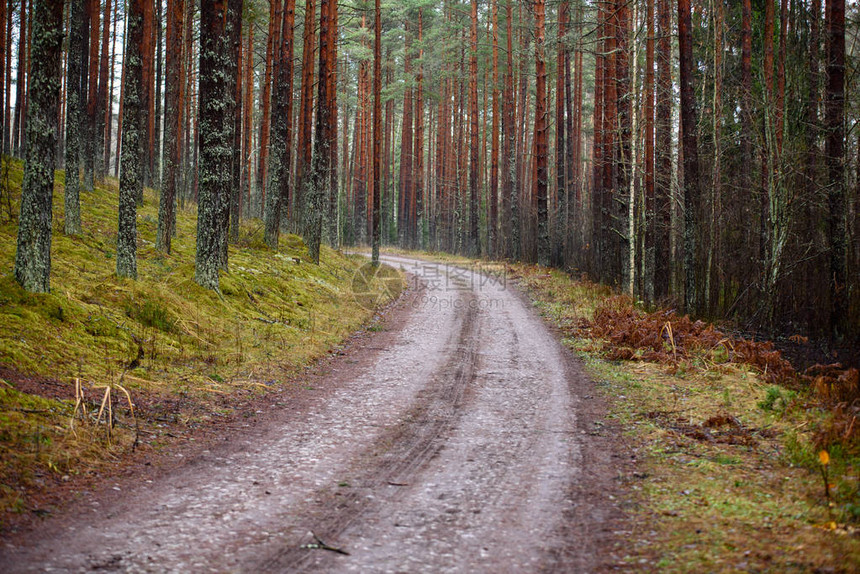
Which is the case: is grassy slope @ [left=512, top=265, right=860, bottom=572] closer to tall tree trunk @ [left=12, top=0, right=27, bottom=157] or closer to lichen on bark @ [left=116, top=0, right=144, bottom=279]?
lichen on bark @ [left=116, top=0, right=144, bottom=279]

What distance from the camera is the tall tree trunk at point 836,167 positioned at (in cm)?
1156

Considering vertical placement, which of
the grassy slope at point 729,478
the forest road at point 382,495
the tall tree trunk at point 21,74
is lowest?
the forest road at point 382,495

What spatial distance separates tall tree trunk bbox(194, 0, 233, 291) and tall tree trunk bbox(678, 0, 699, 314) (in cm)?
1096

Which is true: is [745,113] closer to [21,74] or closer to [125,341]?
[125,341]

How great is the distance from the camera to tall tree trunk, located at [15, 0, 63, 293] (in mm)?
7207

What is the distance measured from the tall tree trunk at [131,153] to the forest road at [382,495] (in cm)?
455

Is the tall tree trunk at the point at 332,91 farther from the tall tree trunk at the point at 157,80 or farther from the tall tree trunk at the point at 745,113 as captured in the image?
the tall tree trunk at the point at 745,113

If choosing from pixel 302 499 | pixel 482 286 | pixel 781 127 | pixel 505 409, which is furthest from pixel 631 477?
pixel 482 286

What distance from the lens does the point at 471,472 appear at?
539 centimetres

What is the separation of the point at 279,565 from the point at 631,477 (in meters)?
3.28

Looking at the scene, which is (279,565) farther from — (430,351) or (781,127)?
(781,127)

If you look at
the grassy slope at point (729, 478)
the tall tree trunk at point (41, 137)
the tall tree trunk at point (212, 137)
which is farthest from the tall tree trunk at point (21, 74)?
the grassy slope at point (729, 478)

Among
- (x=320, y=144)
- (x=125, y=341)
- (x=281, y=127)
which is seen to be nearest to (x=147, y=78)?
(x=281, y=127)

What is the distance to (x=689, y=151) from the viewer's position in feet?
47.1
